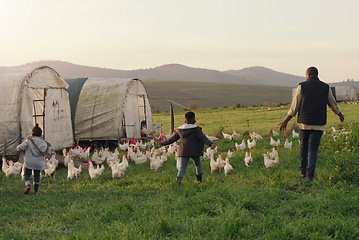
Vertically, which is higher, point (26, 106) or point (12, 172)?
point (26, 106)

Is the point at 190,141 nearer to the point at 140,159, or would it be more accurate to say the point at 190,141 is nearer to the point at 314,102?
the point at 314,102

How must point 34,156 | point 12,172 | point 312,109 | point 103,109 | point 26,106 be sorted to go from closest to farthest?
point 312,109 < point 34,156 < point 12,172 < point 26,106 < point 103,109

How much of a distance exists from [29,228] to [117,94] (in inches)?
413

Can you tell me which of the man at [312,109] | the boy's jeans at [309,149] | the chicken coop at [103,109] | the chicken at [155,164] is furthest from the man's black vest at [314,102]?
the chicken coop at [103,109]

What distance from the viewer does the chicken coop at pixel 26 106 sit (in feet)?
34.8

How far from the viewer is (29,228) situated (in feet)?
15.3

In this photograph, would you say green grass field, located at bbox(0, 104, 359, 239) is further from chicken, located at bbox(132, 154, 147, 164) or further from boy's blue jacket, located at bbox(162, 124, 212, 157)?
chicken, located at bbox(132, 154, 147, 164)

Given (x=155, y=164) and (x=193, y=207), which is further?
(x=155, y=164)

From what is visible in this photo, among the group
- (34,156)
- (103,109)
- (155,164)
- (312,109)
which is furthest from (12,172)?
(312,109)

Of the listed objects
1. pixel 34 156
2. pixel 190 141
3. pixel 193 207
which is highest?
pixel 190 141

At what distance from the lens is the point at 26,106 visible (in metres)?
10.8

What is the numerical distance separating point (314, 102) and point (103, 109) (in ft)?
34.1

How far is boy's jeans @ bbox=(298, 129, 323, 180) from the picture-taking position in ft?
20.1

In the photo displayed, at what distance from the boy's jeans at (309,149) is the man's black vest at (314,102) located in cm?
24
